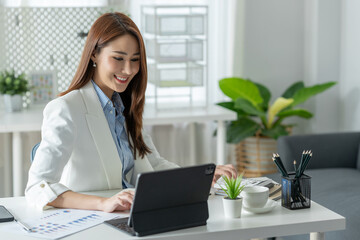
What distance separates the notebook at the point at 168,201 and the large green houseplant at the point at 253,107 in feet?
7.27

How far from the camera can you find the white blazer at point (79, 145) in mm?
1952

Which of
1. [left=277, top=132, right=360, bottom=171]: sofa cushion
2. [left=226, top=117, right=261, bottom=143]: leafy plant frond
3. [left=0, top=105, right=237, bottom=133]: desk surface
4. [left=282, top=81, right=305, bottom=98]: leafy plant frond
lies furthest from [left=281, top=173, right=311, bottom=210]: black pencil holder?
[left=282, top=81, right=305, bottom=98]: leafy plant frond

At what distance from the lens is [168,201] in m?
1.66

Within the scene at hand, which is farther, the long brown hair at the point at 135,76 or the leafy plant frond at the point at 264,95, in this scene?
the leafy plant frond at the point at 264,95

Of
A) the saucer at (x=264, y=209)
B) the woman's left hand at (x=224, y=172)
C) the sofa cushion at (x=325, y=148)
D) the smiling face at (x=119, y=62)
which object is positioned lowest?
the sofa cushion at (x=325, y=148)

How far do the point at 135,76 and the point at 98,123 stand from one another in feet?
0.84

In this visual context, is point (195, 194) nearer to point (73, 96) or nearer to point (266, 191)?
point (266, 191)

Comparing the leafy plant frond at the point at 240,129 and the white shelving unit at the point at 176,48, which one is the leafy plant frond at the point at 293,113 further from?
the white shelving unit at the point at 176,48

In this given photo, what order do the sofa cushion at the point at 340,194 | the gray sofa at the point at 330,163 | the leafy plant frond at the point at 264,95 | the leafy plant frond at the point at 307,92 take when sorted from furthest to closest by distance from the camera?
the leafy plant frond at the point at 264,95 < the leafy plant frond at the point at 307,92 < the gray sofa at the point at 330,163 < the sofa cushion at the point at 340,194

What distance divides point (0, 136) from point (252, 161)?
63.8 inches

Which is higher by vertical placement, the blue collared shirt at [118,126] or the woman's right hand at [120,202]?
the blue collared shirt at [118,126]

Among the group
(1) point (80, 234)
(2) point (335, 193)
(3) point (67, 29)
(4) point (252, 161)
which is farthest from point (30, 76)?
(1) point (80, 234)

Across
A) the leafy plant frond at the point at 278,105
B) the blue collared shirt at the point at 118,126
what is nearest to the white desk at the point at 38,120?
the leafy plant frond at the point at 278,105

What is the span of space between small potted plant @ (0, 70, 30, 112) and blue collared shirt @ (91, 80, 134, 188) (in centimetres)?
155
